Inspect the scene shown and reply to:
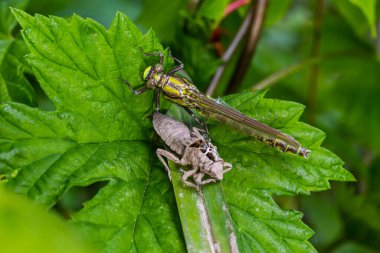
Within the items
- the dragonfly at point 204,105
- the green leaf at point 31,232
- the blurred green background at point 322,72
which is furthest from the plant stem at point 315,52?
the green leaf at point 31,232

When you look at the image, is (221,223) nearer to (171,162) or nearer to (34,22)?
(171,162)

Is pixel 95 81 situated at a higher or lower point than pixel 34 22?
lower

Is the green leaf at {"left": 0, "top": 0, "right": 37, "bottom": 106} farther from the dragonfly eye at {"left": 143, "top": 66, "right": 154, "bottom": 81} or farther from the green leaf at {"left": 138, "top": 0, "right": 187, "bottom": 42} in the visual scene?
the green leaf at {"left": 138, "top": 0, "right": 187, "bottom": 42}

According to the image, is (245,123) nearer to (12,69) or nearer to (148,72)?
(148,72)

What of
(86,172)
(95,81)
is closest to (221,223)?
(86,172)

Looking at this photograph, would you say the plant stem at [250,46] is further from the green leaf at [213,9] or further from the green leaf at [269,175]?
the green leaf at [269,175]

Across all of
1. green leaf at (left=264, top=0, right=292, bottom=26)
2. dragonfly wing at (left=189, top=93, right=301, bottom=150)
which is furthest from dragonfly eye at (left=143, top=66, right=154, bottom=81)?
green leaf at (left=264, top=0, right=292, bottom=26)
